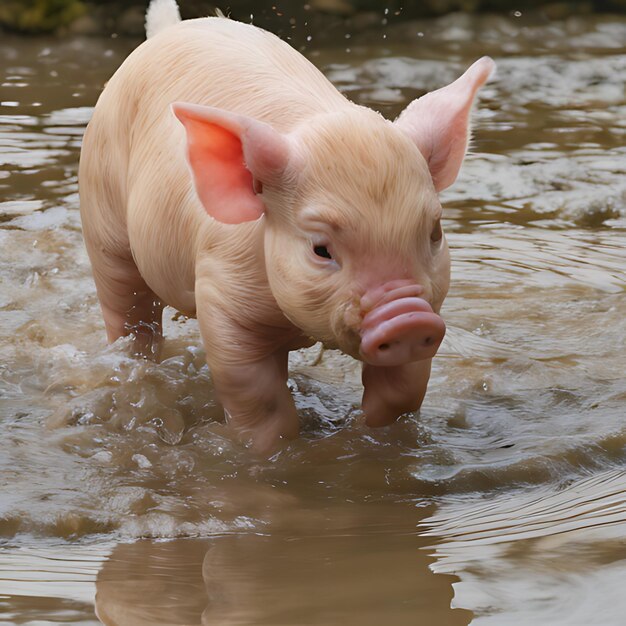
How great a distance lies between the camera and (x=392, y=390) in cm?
367

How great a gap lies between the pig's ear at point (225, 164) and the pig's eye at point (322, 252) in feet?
0.70

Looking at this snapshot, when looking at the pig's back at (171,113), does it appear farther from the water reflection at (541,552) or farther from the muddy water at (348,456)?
the water reflection at (541,552)

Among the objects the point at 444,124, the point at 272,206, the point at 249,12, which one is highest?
the point at 444,124

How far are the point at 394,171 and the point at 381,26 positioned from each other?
809 centimetres

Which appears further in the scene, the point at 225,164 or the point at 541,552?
the point at 225,164

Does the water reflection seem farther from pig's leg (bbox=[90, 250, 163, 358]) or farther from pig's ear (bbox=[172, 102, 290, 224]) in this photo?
pig's leg (bbox=[90, 250, 163, 358])

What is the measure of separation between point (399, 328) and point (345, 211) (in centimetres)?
36

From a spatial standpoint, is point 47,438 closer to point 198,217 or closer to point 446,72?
point 198,217

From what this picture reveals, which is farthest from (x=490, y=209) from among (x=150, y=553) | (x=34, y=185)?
(x=150, y=553)

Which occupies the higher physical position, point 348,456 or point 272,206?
point 272,206

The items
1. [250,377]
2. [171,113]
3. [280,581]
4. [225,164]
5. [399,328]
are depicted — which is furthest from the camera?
[171,113]

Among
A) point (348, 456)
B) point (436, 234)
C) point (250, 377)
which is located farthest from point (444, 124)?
point (348, 456)

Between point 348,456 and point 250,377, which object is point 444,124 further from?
point 348,456

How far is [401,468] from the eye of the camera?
3.60 metres
